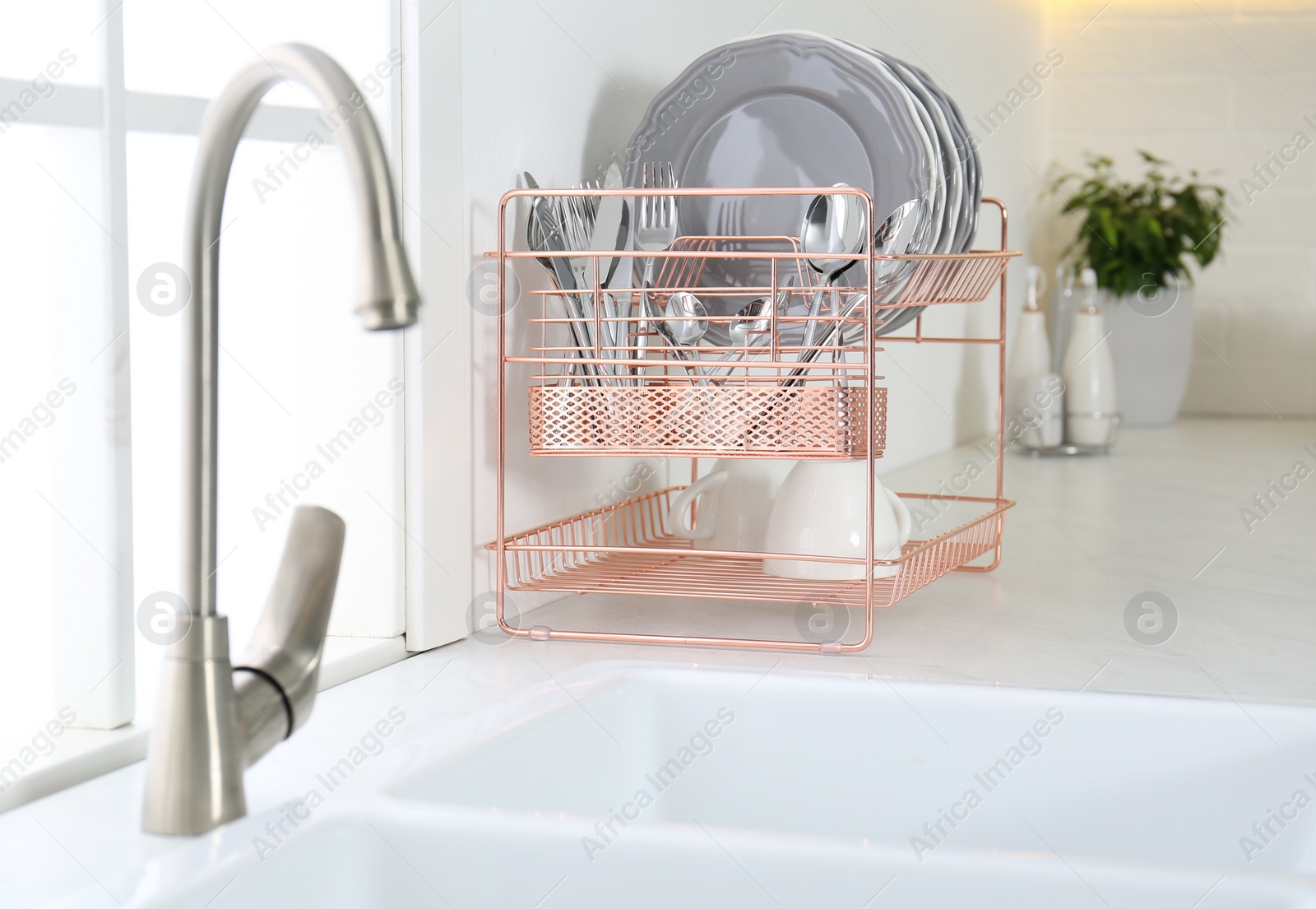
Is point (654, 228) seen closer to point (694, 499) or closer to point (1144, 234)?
point (694, 499)

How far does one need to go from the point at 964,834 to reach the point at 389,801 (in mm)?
320

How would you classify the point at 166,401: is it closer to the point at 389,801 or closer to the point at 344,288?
the point at 344,288

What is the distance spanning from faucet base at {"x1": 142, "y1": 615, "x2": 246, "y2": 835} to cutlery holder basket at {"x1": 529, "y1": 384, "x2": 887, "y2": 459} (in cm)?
38

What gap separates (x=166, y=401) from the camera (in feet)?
2.18

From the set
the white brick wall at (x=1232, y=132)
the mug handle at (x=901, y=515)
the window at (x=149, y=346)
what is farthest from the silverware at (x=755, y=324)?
the white brick wall at (x=1232, y=132)

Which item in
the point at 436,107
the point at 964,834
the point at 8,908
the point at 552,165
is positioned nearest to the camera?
the point at 8,908

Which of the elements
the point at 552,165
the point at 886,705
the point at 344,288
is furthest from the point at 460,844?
the point at 552,165

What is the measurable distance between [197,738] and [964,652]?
506 millimetres

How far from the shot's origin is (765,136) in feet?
3.27

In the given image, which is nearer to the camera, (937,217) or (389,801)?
(389,801)

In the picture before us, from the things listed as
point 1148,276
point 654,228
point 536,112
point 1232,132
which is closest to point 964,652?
point 654,228

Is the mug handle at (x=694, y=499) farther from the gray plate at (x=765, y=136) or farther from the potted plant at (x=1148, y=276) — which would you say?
the potted plant at (x=1148, y=276)

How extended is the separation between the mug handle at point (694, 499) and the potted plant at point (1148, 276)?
5.68ft

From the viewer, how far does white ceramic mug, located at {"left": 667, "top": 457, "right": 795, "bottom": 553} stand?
35.4 inches
